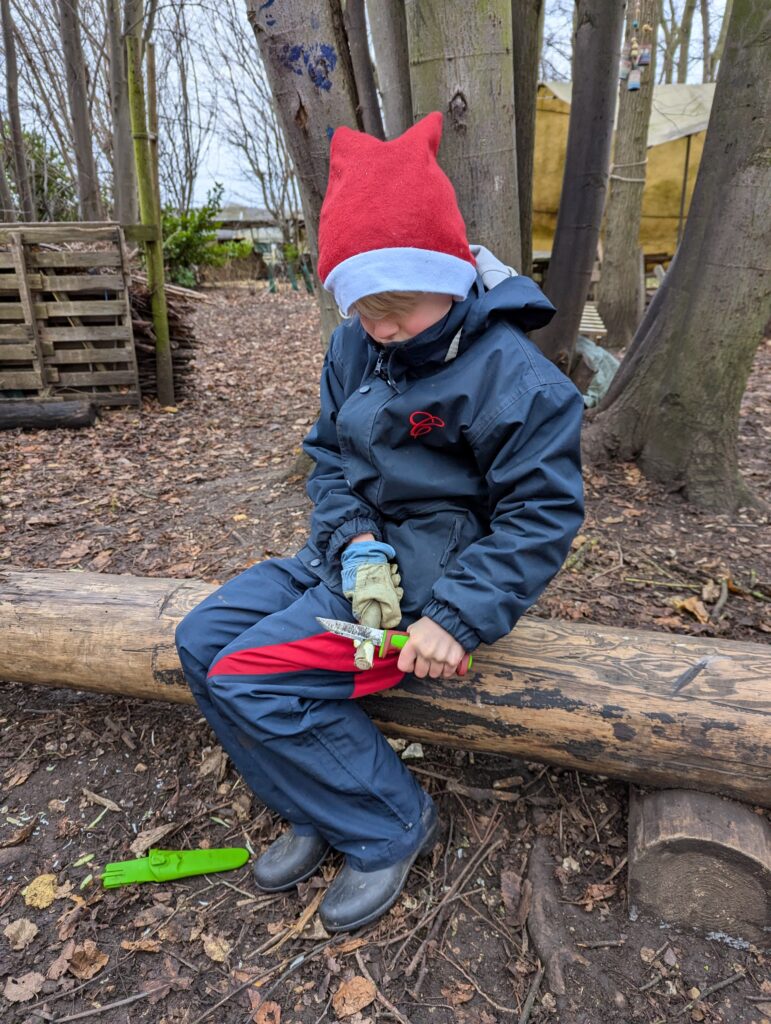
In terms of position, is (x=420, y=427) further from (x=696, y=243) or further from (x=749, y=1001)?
(x=696, y=243)

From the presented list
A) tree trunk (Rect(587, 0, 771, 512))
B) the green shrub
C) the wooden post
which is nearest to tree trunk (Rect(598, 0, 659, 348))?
tree trunk (Rect(587, 0, 771, 512))

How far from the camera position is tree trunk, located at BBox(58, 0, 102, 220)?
11.5 m

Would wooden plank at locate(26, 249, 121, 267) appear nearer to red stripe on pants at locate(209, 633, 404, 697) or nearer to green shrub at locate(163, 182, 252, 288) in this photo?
red stripe on pants at locate(209, 633, 404, 697)

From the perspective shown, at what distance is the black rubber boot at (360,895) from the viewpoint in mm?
1866

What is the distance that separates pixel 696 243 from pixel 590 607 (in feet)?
6.70

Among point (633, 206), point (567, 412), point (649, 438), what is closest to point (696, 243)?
point (649, 438)

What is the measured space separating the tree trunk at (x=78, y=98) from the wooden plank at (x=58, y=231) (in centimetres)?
698

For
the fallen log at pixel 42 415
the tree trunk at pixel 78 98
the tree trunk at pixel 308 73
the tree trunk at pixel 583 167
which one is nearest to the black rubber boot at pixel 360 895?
the tree trunk at pixel 308 73

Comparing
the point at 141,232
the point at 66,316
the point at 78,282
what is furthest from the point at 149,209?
the point at 66,316

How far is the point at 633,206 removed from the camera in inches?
306

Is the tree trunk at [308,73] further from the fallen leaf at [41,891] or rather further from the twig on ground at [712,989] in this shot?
the twig on ground at [712,989]

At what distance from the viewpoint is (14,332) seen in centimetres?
643

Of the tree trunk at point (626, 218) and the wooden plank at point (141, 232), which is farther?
the tree trunk at point (626, 218)

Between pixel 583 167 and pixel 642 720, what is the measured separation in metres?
3.48
